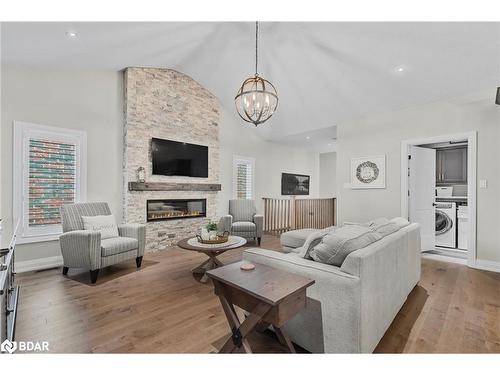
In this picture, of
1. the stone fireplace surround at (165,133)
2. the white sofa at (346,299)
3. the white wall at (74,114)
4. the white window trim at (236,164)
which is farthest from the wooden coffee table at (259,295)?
the white window trim at (236,164)

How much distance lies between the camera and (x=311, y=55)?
3811 mm

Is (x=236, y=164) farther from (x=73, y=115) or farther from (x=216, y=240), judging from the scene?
(x=73, y=115)

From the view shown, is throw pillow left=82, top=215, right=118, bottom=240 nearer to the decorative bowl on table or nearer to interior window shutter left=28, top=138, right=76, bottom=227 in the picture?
interior window shutter left=28, top=138, right=76, bottom=227

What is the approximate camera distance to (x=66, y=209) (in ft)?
11.0

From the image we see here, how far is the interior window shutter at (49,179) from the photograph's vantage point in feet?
11.4

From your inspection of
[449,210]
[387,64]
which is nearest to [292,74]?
[387,64]

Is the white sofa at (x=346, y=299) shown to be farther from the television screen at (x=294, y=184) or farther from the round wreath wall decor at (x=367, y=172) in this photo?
the television screen at (x=294, y=184)

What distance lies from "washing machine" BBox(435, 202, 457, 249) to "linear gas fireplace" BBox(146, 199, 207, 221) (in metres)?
4.66

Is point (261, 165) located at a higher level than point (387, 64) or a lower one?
lower

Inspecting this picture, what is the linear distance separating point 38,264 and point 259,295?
378cm

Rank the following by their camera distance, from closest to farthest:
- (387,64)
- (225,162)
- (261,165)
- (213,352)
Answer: (213,352) < (387,64) < (225,162) < (261,165)

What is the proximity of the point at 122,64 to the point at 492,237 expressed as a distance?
6.24 metres
